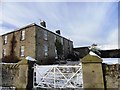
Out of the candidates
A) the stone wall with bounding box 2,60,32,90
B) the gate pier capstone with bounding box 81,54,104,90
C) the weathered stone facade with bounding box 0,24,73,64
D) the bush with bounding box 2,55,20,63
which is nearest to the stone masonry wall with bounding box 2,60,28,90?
the stone wall with bounding box 2,60,32,90

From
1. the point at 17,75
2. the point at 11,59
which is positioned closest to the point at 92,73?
the point at 17,75

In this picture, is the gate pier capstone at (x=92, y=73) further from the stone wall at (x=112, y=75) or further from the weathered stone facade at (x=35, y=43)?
the weathered stone facade at (x=35, y=43)

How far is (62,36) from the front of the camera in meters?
26.4

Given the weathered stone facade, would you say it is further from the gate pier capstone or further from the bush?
the gate pier capstone

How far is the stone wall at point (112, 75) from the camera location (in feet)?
18.7

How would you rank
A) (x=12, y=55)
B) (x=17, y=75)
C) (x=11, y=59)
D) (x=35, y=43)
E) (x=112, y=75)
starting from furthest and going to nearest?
(x=12, y=55) → (x=11, y=59) → (x=35, y=43) → (x=17, y=75) → (x=112, y=75)

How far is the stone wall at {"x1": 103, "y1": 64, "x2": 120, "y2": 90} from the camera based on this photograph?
5.71 m

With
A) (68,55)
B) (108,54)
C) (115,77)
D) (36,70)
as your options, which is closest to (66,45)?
(68,55)

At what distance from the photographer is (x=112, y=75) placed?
19.0 ft

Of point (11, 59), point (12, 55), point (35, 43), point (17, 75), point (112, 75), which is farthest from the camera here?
point (12, 55)

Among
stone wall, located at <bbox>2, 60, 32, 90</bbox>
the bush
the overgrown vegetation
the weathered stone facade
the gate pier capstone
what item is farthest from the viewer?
the overgrown vegetation

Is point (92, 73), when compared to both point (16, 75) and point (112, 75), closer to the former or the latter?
point (112, 75)

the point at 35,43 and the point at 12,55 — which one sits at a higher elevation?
the point at 35,43

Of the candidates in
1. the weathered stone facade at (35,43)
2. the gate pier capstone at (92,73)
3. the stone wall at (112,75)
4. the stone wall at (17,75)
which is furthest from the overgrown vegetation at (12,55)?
the stone wall at (112,75)
